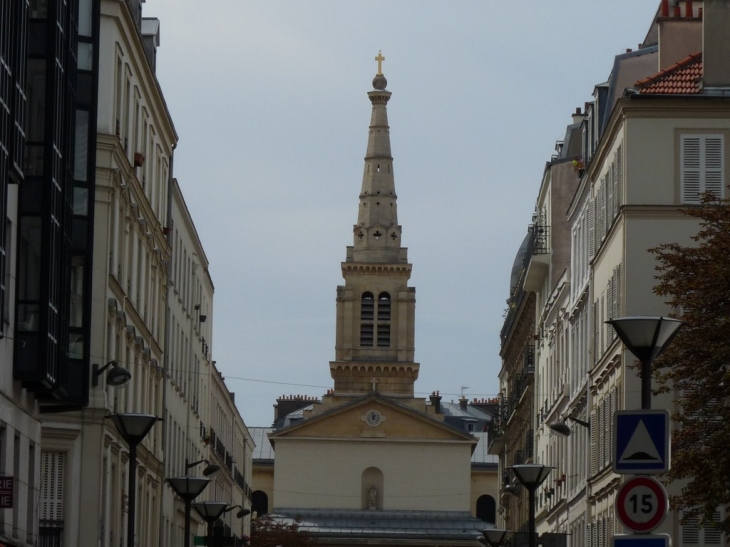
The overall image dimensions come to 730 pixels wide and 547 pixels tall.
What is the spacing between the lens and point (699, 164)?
40.8m

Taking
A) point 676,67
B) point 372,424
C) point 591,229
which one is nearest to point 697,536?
point 676,67

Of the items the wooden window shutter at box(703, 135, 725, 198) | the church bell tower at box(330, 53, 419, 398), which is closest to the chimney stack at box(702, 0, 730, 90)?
the wooden window shutter at box(703, 135, 725, 198)

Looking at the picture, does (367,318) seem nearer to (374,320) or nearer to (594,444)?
(374,320)

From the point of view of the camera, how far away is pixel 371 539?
132 m

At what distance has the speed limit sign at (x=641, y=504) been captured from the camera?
20344 millimetres

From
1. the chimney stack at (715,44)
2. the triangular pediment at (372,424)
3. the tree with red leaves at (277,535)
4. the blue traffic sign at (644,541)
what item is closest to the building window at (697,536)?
the chimney stack at (715,44)

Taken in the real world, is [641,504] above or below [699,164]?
below

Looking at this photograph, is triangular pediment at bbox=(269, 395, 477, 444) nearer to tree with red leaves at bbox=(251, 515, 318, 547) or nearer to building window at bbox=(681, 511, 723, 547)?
tree with red leaves at bbox=(251, 515, 318, 547)

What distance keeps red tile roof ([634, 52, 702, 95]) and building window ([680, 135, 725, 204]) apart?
1052 mm

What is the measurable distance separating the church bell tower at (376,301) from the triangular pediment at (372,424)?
1133cm

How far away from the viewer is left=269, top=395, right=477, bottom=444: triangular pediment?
455 feet

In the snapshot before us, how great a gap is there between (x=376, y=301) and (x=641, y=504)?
5250 inches

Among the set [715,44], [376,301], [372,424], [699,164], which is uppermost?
[376,301]

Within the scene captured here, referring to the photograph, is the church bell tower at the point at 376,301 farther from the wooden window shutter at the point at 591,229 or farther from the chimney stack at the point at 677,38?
the chimney stack at the point at 677,38
